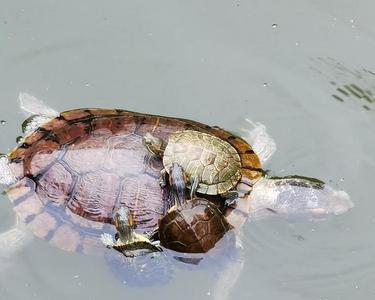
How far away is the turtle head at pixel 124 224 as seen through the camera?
4.65 metres

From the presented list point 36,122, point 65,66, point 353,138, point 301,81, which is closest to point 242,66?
point 301,81

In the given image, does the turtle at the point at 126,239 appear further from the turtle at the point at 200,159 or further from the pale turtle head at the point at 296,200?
the pale turtle head at the point at 296,200

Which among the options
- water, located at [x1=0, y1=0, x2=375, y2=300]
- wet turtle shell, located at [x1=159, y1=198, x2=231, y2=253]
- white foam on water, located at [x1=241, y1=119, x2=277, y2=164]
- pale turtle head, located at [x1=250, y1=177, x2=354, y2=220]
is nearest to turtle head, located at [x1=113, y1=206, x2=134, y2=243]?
wet turtle shell, located at [x1=159, y1=198, x2=231, y2=253]

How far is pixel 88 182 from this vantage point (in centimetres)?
489

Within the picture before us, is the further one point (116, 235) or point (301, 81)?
point (301, 81)

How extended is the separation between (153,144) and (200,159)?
41cm

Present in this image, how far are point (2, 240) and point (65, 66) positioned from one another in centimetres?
218

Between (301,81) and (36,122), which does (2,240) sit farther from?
(301,81)

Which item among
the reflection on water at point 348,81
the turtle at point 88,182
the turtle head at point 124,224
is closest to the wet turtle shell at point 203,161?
the turtle at point 88,182

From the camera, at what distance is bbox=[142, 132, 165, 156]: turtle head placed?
496cm

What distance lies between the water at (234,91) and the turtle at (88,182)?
1.31 feet

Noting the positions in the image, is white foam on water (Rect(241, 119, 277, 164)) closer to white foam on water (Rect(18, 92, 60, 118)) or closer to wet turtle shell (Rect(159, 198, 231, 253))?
wet turtle shell (Rect(159, 198, 231, 253))

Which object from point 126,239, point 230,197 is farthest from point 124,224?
point 230,197

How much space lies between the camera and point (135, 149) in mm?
4961
